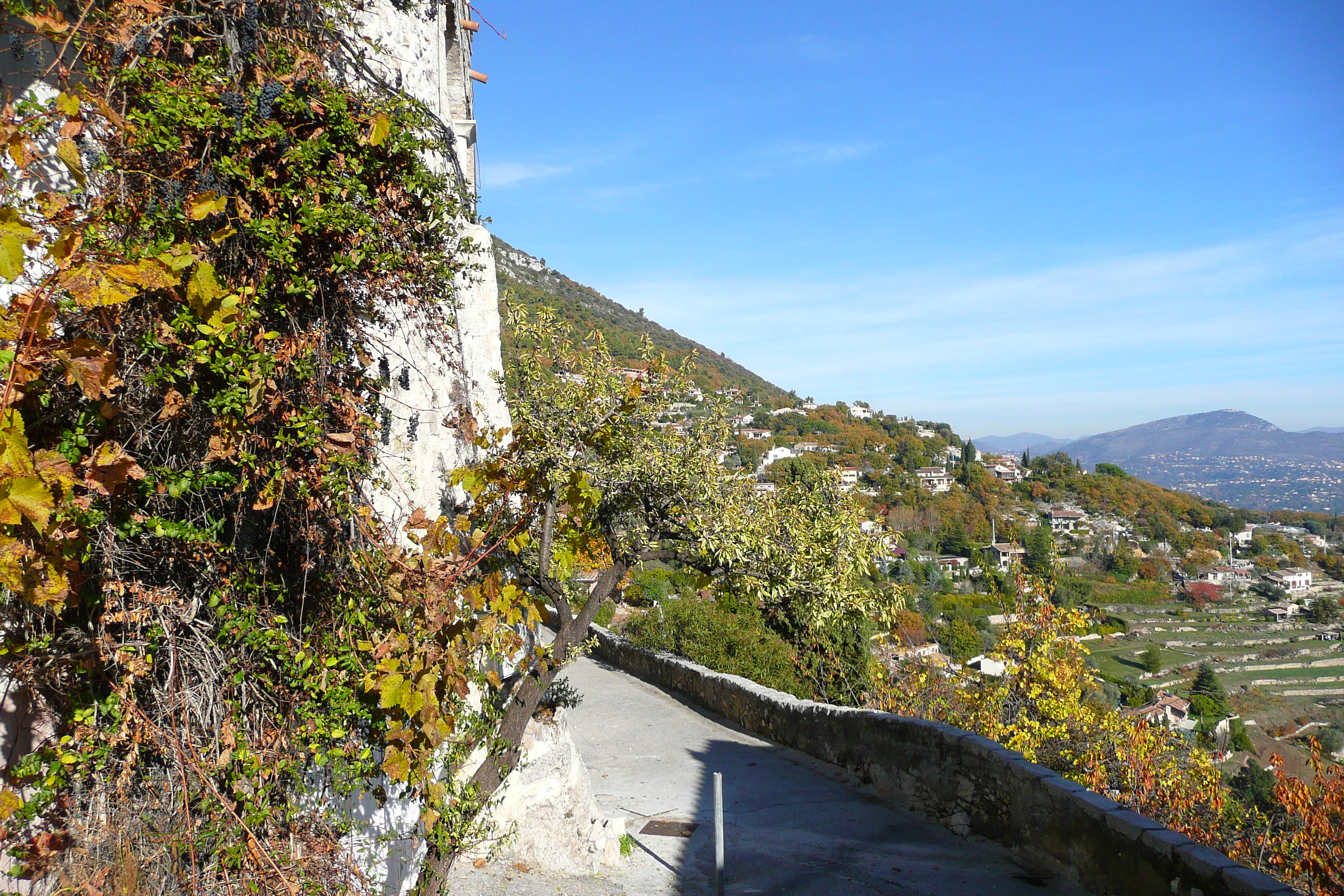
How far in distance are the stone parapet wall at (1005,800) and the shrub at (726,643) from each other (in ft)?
7.64

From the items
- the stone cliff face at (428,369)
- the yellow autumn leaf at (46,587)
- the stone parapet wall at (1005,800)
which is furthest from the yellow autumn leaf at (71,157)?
the stone parapet wall at (1005,800)

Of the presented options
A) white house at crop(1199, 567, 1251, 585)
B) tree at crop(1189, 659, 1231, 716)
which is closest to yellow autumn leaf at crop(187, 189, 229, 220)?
tree at crop(1189, 659, 1231, 716)

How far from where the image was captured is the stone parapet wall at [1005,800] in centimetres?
446

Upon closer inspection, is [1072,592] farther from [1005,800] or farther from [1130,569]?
[1005,800]

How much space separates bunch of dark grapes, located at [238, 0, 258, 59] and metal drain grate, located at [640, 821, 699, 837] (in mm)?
6524

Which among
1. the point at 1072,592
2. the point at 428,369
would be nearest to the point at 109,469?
the point at 428,369

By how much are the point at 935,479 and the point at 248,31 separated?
3406 inches

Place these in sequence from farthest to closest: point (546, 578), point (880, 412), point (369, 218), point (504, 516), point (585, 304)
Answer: point (880, 412) → point (585, 304) → point (546, 578) → point (504, 516) → point (369, 218)

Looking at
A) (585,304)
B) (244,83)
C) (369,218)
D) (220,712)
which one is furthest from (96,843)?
(585,304)

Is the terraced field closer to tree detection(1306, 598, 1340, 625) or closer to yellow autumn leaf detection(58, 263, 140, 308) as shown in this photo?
tree detection(1306, 598, 1340, 625)

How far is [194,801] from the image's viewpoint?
279 centimetres

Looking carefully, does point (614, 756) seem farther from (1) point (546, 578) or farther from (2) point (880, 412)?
(2) point (880, 412)

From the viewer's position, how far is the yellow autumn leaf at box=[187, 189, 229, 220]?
7.97 ft

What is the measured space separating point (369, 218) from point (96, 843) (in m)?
2.28
